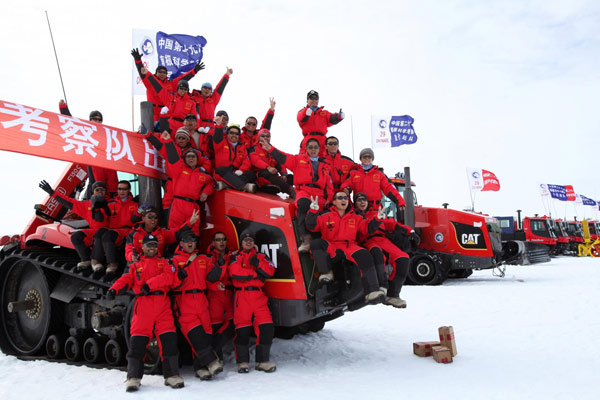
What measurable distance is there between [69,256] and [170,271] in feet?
8.53

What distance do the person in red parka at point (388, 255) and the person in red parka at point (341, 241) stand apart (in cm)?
15

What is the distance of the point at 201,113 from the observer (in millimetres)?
8195

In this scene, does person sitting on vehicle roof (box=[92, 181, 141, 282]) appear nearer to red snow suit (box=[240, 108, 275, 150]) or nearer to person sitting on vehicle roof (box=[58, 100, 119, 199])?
person sitting on vehicle roof (box=[58, 100, 119, 199])

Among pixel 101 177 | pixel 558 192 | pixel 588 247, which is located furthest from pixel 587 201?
pixel 101 177

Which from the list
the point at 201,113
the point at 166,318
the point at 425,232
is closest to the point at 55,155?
the point at 166,318

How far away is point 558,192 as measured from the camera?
39.0 metres

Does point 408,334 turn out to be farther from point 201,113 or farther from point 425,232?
point 425,232

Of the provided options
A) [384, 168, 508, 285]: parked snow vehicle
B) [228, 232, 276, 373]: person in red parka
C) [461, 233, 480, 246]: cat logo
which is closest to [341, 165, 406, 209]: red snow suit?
[228, 232, 276, 373]: person in red parka

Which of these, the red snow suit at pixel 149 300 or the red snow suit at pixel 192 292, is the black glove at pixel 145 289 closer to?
the red snow suit at pixel 149 300

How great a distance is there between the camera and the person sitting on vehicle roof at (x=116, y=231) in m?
6.33

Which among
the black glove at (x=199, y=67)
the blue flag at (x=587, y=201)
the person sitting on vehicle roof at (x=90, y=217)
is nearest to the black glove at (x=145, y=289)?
the person sitting on vehicle roof at (x=90, y=217)

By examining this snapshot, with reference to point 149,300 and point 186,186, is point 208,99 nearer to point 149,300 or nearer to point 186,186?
point 186,186

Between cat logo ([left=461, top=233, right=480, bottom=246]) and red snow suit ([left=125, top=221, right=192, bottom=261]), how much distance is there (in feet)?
32.3

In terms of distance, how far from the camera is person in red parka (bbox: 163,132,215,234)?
636 cm
